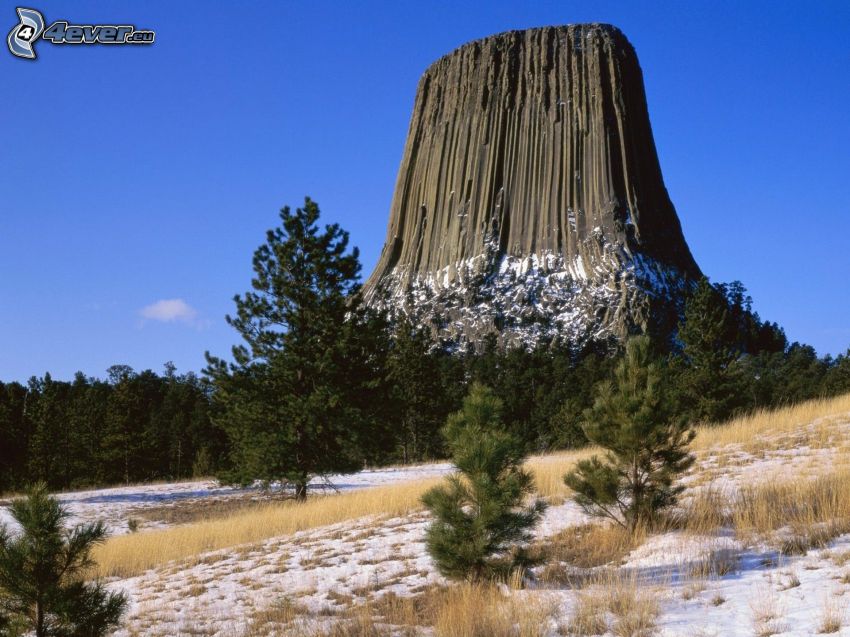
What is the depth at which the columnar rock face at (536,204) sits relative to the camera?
89062mm

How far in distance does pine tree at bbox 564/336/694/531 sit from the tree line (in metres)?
0.25

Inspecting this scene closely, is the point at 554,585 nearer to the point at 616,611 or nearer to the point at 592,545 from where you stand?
the point at 616,611

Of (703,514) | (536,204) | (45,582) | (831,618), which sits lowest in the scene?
(831,618)

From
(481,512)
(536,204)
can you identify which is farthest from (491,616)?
(536,204)

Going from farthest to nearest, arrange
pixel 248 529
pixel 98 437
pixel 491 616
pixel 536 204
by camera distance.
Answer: pixel 536 204 < pixel 98 437 < pixel 248 529 < pixel 491 616

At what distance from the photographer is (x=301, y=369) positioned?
2069 cm

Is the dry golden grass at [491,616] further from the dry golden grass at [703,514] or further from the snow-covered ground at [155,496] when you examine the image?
the snow-covered ground at [155,496]

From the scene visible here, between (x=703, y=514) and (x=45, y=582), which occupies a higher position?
(x=45, y=582)

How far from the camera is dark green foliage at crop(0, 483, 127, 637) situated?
18.6ft

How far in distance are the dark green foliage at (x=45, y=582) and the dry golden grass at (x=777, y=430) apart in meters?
11.7

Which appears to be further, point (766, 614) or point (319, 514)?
point (319, 514)

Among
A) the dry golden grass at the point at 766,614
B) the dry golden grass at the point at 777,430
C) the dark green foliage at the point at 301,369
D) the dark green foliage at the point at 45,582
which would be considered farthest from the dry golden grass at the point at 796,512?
the dark green foliage at the point at 301,369

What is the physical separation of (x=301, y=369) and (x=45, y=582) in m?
15.0

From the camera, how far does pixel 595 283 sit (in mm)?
90250
